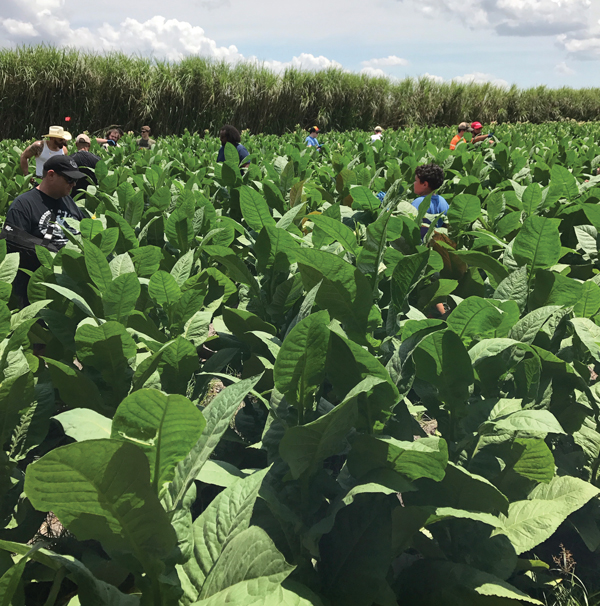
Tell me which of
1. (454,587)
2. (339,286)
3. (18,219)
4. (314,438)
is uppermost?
(339,286)

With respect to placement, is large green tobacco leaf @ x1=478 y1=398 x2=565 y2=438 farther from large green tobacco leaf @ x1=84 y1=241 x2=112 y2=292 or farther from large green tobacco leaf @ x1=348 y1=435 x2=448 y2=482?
large green tobacco leaf @ x1=84 y1=241 x2=112 y2=292

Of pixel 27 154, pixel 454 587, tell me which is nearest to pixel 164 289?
pixel 454 587

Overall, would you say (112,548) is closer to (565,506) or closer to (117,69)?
(565,506)

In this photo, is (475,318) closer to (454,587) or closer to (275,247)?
(454,587)

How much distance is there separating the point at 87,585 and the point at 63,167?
402 cm

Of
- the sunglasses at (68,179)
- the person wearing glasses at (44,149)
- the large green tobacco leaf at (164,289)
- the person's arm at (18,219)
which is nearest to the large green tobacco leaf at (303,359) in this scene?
the large green tobacco leaf at (164,289)

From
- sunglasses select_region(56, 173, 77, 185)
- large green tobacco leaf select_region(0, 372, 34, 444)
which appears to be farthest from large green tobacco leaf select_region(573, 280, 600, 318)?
sunglasses select_region(56, 173, 77, 185)

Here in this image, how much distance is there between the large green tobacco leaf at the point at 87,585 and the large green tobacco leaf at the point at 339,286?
3.01 feet

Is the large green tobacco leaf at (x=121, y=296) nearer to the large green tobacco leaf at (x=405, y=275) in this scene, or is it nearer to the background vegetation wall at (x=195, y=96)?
the large green tobacco leaf at (x=405, y=275)

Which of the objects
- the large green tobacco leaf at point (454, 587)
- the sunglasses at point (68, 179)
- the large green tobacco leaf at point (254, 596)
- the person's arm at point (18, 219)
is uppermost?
the sunglasses at point (68, 179)

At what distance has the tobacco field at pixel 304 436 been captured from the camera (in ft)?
3.07

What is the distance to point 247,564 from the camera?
95 cm

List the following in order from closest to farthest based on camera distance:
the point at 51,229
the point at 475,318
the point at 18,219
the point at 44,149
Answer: the point at 475,318 → the point at 18,219 → the point at 51,229 → the point at 44,149

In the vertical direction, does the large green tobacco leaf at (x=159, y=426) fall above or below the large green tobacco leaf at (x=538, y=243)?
below
